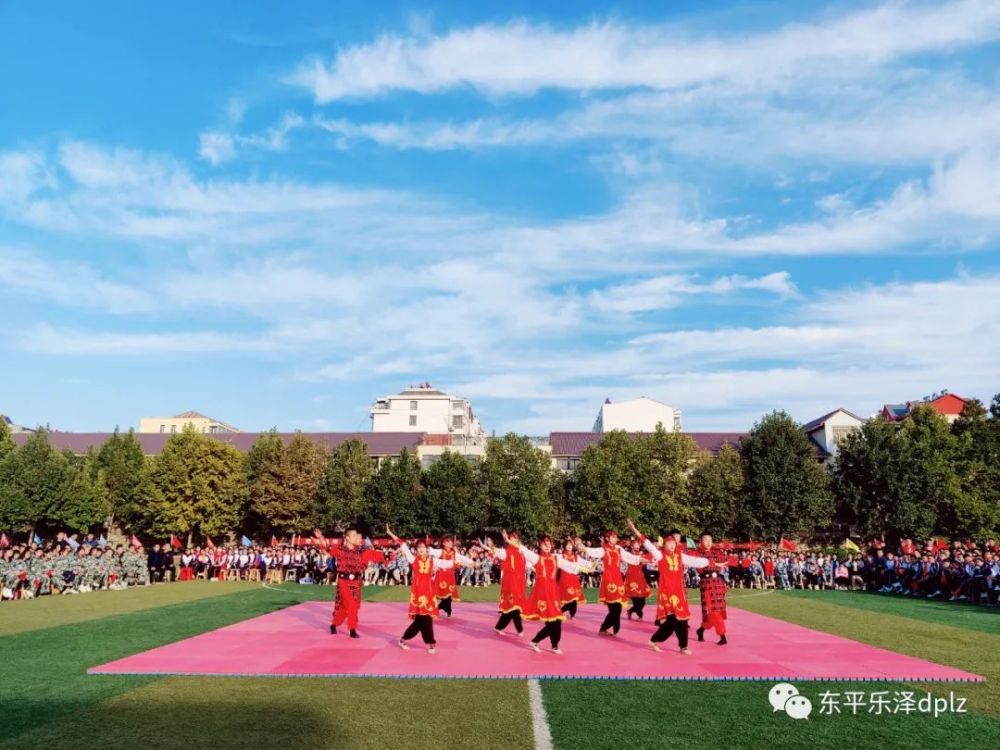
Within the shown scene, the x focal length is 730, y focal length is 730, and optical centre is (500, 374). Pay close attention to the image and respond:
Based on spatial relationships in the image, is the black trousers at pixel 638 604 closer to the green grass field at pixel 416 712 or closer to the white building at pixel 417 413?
the green grass field at pixel 416 712

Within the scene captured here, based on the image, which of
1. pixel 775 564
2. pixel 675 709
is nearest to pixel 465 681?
pixel 675 709

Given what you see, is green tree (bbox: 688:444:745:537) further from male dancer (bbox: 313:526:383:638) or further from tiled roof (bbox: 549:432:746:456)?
male dancer (bbox: 313:526:383:638)

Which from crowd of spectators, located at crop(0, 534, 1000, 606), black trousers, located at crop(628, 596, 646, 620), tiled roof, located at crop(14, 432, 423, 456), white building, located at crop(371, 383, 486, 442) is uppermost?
white building, located at crop(371, 383, 486, 442)

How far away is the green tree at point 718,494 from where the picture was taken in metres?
49.0

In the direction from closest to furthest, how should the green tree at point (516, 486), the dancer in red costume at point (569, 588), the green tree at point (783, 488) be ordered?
the dancer in red costume at point (569, 588), the green tree at point (783, 488), the green tree at point (516, 486)

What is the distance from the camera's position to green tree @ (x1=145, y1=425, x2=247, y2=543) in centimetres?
5094

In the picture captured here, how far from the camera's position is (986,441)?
1982 inches

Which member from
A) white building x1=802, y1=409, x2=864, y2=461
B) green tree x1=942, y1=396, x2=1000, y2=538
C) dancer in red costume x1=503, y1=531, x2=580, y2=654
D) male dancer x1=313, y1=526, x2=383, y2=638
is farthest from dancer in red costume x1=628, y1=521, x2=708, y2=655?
white building x1=802, y1=409, x2=864, y2=461

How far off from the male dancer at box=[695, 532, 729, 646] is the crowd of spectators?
11884 mm

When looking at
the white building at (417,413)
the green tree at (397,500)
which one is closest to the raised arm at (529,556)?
the green tree at (397,500)

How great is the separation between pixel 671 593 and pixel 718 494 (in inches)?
1520

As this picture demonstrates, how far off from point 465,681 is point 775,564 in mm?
26516

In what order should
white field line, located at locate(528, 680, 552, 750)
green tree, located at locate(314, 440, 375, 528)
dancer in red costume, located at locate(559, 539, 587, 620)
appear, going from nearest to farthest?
white field line, located at locate(528, 680, 552, 750)
dancer in red costume, located at locate(559, 539, 587, 620)
green tree, located at locate(314, 440, 375, 528)

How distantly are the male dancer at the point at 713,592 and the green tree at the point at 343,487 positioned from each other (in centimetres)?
3979
